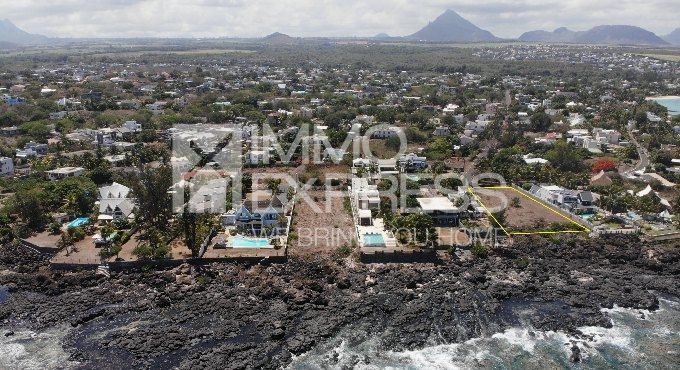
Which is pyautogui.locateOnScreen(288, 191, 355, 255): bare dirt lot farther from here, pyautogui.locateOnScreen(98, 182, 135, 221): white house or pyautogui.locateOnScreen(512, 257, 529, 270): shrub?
pyautogui.locateOnScreen(98, 182, 135, 221): white house

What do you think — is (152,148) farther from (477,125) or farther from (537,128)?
(537,128)

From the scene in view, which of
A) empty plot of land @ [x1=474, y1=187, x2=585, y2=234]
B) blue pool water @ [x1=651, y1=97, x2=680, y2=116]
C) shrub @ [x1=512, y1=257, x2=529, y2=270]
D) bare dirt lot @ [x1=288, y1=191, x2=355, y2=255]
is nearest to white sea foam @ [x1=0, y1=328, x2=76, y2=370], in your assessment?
bare dirt lot @ [x1=288, y1=191, x2=355, y2=255]

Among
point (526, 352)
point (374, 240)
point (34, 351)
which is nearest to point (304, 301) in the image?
point (374, 240)

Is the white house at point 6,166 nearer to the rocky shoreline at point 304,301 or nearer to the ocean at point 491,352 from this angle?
the rocky shoreline at point 304,301

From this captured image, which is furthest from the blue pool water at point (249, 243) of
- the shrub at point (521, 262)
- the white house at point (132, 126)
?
the white house at point (132, 126)

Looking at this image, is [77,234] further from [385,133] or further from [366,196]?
[385,133]

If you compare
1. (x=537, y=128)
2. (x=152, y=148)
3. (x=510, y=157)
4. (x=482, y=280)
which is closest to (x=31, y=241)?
(x=152, y=148)

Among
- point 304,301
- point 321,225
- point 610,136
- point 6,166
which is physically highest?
point 610,136
